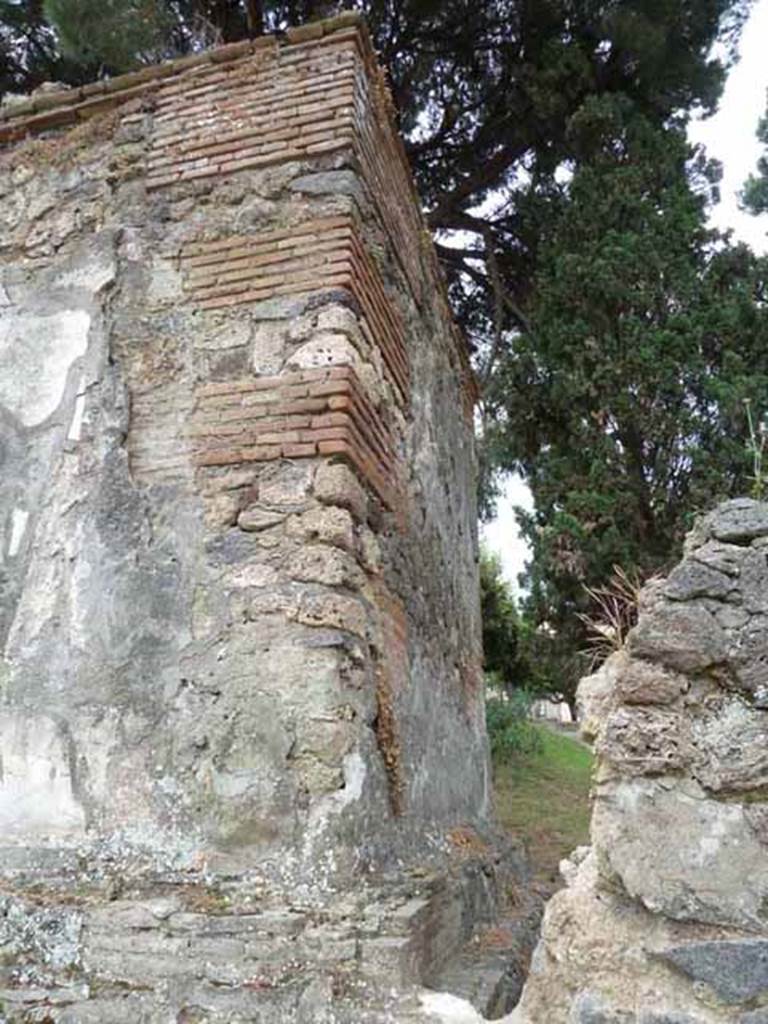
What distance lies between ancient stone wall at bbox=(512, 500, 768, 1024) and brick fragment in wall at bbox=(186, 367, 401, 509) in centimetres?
145

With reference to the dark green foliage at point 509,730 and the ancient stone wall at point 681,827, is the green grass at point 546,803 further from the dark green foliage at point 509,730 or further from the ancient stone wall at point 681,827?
the ancient stone wall at point 681,827

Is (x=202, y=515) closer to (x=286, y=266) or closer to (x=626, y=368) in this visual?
(x=286, y=266)

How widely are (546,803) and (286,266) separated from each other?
328 inches

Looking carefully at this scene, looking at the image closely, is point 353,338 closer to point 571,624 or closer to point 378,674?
point 378,674

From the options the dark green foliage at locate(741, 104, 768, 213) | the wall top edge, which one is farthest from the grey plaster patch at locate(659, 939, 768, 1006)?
the dark green foliage at locate(741, 104, 768, 213)

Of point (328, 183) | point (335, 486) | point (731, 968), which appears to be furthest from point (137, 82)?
point (731, 968)

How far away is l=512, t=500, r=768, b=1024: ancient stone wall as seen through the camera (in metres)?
2.03

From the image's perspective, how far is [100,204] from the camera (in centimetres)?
416

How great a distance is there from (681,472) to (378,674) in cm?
532

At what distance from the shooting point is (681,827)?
2127 millimetres

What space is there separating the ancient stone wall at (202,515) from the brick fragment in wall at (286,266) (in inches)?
0.5

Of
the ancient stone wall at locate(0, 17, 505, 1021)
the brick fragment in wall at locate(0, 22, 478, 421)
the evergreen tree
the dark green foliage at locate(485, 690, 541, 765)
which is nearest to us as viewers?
the ancient stone wall at locate(0, 17, 505, 1021)

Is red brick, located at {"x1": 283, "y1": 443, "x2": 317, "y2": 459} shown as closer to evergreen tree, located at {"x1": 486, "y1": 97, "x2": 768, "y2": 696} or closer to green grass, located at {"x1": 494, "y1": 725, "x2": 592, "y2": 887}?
green grass, located at {"x1": 494, "y1": 725, "x2": 592, "y2": 887}

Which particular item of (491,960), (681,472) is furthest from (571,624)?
(491,960)
